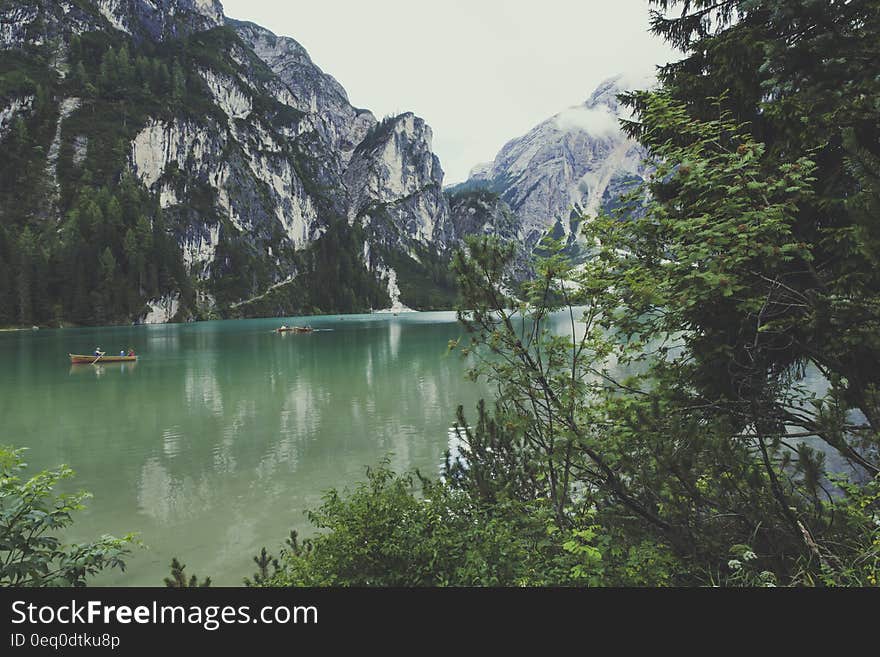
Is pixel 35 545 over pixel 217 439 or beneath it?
over

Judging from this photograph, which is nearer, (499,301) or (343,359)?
(499,301)

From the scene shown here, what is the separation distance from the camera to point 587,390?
521 centimetres

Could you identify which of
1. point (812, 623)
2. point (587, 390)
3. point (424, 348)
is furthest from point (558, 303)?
point (424, 348)

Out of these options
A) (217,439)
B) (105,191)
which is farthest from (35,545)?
(105,191)

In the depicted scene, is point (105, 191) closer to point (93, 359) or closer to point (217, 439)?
point (93, 359)

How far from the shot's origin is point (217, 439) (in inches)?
748

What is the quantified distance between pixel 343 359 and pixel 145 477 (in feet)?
104

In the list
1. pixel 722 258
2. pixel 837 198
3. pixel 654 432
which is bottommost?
pixel 654 432

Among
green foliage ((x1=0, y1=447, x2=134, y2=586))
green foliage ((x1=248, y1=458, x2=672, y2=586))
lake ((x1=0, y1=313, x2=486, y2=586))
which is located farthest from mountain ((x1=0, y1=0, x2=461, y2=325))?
green foliage ((x1=248, y1=458, x2=672, y2=586))

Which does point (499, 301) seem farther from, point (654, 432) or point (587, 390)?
point (654, 432)

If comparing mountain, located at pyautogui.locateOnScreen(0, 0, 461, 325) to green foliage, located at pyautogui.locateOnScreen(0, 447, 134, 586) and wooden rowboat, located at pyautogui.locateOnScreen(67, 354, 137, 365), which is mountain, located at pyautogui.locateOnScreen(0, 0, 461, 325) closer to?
wooden rowboat, located at pyautogui.locateOnScreen(67, 354, 137, 365)

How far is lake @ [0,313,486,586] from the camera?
1074cm

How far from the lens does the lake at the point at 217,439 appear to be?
10.7 m

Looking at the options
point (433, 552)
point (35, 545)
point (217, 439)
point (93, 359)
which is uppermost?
point (35, 545)
